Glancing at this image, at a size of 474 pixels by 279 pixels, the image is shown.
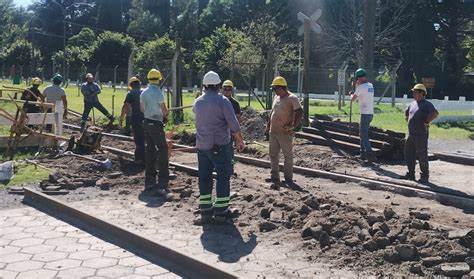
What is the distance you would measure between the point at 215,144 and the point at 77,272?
8.02ft

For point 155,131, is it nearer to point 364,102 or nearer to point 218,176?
point 218,176

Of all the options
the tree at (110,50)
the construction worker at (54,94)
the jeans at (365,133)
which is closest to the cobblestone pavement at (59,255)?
the jeans at (365,133)

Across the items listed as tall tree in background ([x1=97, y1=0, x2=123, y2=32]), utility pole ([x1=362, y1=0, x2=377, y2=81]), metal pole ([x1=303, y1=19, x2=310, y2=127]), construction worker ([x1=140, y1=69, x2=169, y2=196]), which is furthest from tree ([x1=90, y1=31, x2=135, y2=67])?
construction worker ([x1=140, y1=69, x2=169, y2=196])

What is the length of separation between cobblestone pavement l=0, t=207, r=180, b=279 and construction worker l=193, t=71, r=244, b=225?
1.42m

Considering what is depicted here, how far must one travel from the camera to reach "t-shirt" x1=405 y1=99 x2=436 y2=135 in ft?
33.2

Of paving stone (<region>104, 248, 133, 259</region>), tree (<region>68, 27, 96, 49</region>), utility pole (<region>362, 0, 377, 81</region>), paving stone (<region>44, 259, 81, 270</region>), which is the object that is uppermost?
tree (<region>68, 27, 96, 49</region>)

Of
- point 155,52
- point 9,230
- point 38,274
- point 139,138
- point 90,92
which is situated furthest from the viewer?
point 155,52

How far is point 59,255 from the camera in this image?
20.0 feet

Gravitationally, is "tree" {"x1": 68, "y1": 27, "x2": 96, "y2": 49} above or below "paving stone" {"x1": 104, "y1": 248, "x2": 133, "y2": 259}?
above

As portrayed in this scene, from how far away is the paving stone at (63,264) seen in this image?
18.8 feet

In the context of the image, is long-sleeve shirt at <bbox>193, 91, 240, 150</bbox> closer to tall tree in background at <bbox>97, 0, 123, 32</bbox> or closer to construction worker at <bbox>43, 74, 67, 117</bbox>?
construction worker at <bbox>43, 74, 67, 117</bbox>

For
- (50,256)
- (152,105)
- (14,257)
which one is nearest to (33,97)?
(152,105)

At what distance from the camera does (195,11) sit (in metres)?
85.1

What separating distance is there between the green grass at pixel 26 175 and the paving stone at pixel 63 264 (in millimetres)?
4116
